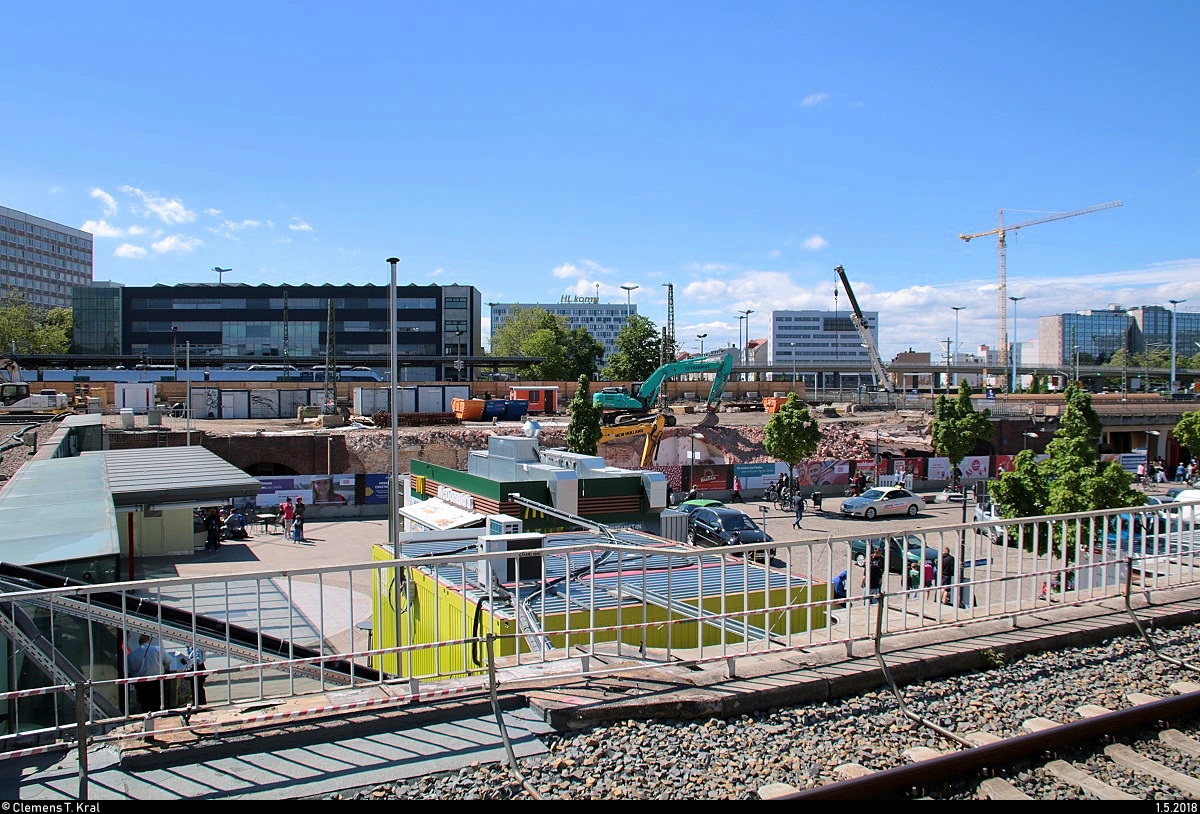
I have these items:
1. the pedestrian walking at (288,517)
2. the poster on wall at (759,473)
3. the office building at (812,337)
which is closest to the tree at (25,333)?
the pedestrian walking at (288,517)

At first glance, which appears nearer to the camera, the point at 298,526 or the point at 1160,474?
the point at 298,526

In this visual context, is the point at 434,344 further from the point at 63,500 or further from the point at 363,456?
the point at 63,500

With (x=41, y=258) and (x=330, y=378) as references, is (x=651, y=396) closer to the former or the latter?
(x=330, y=378)

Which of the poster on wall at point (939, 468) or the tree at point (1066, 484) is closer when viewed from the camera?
the tree at point (1066, 484)

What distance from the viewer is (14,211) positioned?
396ft

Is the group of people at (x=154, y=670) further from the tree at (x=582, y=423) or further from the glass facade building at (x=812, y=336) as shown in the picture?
the glass facade building at (x=812, y=336)

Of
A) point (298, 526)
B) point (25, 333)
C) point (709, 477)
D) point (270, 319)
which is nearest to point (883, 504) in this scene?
point (709, 477)

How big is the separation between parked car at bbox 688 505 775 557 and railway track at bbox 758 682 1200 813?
594 inches

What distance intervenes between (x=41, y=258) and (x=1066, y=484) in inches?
5937

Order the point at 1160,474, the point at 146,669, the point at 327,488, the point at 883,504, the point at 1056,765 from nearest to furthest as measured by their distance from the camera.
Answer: the point at 1056,765
the point at 146,669
the point at 883,504
the point at 327,488
the point at 1160,474

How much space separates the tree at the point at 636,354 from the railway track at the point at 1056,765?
8838 cm

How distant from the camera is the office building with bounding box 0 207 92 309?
119500mm

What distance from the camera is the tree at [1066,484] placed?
51.0 feet

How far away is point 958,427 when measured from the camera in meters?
35.1
